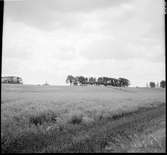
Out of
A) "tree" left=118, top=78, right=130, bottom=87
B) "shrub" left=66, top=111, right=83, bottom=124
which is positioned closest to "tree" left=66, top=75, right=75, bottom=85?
"shrub" left=66, top=111, right=83, bottom=124

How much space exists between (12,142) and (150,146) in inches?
113

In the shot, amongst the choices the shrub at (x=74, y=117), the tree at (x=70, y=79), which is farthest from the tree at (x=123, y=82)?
the shrub at (x=74, y=117)

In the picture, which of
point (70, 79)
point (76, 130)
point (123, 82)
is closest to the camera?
point (76, 130)

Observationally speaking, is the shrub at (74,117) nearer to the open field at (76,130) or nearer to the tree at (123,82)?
the open field at (76,130)

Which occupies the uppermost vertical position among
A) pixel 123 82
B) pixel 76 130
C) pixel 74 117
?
pixel 123 82

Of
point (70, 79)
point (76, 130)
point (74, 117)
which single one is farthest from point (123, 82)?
point (76, 130)

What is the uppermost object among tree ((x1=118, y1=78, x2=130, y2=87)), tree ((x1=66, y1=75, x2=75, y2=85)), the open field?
tree ((x1=66, y1=75, x2=75, y2=85))

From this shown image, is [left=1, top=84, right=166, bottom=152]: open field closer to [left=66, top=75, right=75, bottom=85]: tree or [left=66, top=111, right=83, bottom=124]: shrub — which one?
[left=66, top=111, right=83, bottom=124]: shrub

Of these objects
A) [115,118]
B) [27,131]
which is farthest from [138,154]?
[115,118]

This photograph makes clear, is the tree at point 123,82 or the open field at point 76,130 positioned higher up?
the tree at point 123,82

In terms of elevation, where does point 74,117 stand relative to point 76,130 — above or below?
above

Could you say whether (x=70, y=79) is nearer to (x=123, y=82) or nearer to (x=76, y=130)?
(x=123, y=82)

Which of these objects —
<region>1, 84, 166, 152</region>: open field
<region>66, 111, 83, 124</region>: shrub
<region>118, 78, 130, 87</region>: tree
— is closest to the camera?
<region>1, 84, 166, 152</region>: open field

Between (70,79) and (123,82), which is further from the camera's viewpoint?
(70,79)
